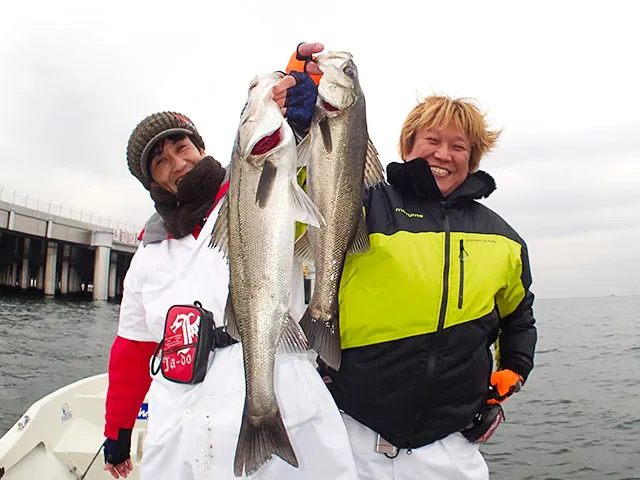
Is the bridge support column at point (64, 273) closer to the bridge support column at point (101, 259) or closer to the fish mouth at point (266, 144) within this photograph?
the bridge support column at point (101, 259)

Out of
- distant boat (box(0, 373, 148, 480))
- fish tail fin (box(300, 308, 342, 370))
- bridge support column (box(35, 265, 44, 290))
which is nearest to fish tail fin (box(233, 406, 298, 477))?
fish tail fin (box(300, 308, 342, 370))

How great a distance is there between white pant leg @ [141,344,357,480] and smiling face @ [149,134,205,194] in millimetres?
1335

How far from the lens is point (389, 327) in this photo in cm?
273

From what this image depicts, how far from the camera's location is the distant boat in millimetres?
4797

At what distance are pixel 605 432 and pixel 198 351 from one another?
1185cm

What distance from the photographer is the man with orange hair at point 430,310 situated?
273 centimetres

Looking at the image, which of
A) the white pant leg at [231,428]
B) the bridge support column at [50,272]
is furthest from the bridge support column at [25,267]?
the white pant leg at [231,428]

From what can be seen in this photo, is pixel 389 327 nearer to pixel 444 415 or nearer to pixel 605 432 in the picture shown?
pixel 444 415

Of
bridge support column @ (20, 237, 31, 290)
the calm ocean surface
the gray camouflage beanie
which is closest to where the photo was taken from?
the gray camouflage beanie

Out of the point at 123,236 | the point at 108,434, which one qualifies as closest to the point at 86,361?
the point at 108,434

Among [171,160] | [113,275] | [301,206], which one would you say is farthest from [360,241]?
[113,275]

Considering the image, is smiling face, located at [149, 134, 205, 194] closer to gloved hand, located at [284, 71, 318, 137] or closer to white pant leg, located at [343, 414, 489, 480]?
gloved hand, located at [284, 71, 318, 137]

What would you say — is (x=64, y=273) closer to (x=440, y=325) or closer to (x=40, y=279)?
(x=40, y=279)

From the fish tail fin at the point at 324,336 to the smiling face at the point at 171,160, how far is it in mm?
1507
